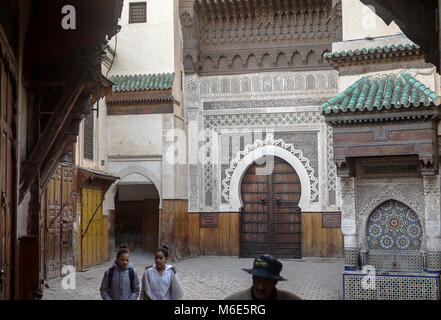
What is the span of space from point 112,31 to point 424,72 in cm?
571

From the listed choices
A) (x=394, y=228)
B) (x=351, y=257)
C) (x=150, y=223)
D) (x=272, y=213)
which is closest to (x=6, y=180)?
(x=351, y=257)

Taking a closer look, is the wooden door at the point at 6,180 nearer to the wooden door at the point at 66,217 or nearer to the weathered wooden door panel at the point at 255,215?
the wooden door at the point at 66,217

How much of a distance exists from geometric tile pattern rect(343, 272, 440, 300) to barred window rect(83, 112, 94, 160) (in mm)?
6831

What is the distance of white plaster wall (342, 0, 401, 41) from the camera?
10.2 meters

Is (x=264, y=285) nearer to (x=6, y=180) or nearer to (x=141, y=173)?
(x=6, y=180)

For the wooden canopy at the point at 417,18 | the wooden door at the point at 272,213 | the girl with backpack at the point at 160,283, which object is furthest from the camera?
the wooden door at the point at 272,213

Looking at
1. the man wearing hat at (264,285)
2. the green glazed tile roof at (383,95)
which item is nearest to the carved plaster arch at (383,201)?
the green glazed tile roof at (383,95)

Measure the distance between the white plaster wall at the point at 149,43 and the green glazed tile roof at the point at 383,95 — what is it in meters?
6.28

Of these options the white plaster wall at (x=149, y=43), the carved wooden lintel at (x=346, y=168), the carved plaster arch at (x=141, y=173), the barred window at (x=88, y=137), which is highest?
the white plaster wall at (x=149, y=43)

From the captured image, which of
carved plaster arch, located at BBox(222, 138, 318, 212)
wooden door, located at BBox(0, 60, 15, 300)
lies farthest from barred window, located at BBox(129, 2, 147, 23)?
wooden door, located at BBox(0, 60, 15, 300)

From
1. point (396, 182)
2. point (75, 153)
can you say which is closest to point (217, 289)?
point (396, 182)

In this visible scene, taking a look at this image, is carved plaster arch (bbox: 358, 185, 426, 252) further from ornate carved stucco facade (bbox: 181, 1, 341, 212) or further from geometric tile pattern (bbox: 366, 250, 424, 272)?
ornate carved stucco facade (bbox: 181, 1, 341, 212)

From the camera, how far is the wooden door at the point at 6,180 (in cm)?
450
